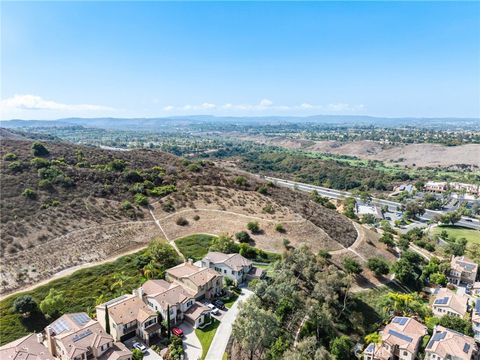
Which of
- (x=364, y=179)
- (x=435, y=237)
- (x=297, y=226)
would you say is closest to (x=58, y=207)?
(x=297, y=226)

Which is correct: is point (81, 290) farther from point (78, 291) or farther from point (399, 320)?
point (399, 320)

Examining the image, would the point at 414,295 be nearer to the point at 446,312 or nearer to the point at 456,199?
the point at 446,312

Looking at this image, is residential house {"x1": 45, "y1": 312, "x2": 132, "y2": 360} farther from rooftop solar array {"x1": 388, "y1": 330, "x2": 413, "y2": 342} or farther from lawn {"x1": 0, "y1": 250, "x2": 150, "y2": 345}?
rooftop solar array {"x1": 388, "y1": 330, "x2": 413, "y2": 342}

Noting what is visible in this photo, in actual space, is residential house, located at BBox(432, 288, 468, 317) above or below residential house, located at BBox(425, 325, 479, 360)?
below

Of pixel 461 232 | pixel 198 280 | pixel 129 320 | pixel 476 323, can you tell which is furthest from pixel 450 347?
pixel 461 232

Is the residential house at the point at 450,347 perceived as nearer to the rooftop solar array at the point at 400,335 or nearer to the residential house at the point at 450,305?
the rooftop solar array at the point at 400,335

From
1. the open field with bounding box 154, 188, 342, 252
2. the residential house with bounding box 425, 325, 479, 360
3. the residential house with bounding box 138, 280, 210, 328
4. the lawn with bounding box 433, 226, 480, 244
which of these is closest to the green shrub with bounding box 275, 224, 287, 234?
the open field with bounding box 154, 188, 342, 252
